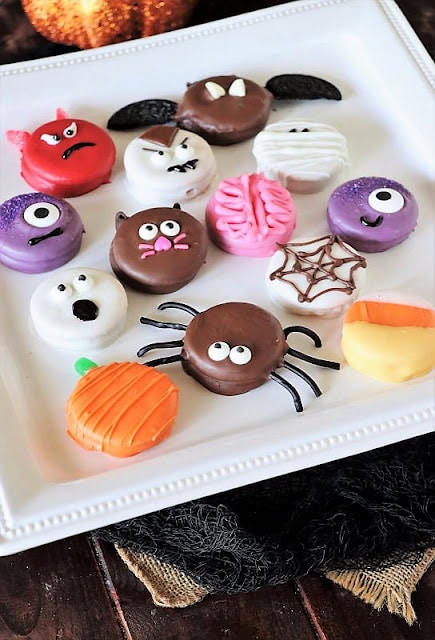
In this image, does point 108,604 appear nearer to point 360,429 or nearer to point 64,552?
point 64,552

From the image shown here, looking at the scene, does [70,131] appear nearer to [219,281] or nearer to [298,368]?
[219,281]

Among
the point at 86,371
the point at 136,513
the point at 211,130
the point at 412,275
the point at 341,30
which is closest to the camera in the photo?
the point at 136,513

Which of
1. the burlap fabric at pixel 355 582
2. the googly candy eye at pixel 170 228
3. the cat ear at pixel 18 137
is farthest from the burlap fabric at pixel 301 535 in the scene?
the cat ear at pixel 18 137

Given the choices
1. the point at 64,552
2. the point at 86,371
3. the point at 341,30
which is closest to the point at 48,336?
the point at 86,371

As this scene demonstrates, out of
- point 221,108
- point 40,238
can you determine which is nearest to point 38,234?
point 40,238

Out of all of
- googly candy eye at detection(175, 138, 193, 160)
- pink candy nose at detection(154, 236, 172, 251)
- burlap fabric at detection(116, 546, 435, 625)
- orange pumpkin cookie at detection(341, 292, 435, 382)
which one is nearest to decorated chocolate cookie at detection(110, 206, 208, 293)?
pink candy nose at detection(154, 236, 172, 251)
